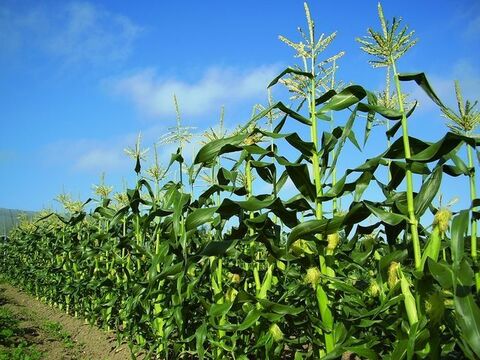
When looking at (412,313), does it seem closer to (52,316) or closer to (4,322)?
(4,322)

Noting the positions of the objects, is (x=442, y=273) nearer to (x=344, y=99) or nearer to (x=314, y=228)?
(x=314, y=228)

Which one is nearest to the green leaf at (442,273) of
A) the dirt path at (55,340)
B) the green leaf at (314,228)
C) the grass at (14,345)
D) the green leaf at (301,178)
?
the green leaf at (314,228)

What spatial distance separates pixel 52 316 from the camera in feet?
28.1

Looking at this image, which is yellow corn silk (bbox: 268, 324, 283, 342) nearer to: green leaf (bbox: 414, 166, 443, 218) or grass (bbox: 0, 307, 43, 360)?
green leaf (bbox: 414, 166, 443, 218)

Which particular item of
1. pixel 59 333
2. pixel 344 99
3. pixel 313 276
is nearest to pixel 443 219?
pixel 313 276

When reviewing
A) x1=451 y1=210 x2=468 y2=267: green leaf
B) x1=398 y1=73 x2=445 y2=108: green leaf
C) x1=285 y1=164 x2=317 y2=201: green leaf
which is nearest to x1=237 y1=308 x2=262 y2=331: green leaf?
x1=285 y1=164 x2=317 y2=201: green leaf

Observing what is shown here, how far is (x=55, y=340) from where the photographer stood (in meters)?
6.28

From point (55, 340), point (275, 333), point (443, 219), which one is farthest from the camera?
point (55, 340)

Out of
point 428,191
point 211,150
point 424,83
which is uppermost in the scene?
point 424,83

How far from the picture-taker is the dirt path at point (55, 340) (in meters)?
5.33

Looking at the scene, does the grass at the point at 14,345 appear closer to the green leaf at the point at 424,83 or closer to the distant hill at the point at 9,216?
the green leaf at the point at 424,83

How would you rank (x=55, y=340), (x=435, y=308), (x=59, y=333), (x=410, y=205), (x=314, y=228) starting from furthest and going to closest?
(x=59, y=333) → (x=55, y=340) → (x=314, y=228) → (x=410, y=205) → (x=435, y=308)

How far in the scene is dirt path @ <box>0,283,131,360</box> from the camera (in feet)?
17.5

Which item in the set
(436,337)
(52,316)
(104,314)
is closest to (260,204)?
(436,337)
